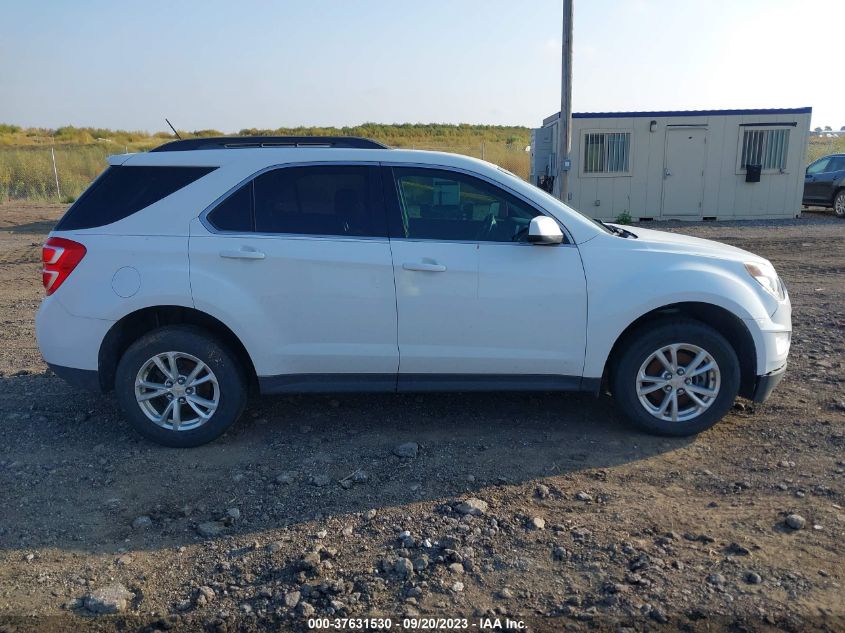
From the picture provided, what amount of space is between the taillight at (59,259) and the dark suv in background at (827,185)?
731 inches

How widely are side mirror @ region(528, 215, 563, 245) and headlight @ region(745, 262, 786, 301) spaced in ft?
4.41

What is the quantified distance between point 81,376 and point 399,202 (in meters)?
2.36

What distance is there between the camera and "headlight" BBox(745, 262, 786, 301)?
4797 millimetres

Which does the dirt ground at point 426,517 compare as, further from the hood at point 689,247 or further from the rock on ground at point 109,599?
the hood at point 689,247

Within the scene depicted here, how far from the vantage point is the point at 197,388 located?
4723 millimetres

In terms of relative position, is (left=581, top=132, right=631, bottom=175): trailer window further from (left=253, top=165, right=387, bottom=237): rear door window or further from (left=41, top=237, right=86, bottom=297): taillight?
(left=41, top=237, right=86, bottom=297): taillight

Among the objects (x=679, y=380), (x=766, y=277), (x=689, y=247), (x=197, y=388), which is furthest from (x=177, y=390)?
(x=766, y=277)

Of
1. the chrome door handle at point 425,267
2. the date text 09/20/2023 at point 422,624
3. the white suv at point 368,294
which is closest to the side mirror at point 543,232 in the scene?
the white suv at point 368,294

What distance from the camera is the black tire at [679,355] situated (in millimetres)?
4668

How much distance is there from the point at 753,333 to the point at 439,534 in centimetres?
253

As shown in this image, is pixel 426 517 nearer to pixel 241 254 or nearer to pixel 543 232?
pixel 543 232

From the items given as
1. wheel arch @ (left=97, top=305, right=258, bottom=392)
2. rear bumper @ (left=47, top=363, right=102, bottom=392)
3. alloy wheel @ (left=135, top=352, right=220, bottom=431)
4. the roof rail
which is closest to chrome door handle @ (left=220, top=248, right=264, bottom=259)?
wheel arch @ (left=97, top=305, right=258, bottom=392)

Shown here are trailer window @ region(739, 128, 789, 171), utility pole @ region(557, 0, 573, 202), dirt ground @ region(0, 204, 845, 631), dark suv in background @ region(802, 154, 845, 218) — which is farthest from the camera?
dark suv in background @ region(802, 154, 845, 218)

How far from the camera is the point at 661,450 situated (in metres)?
4.65
